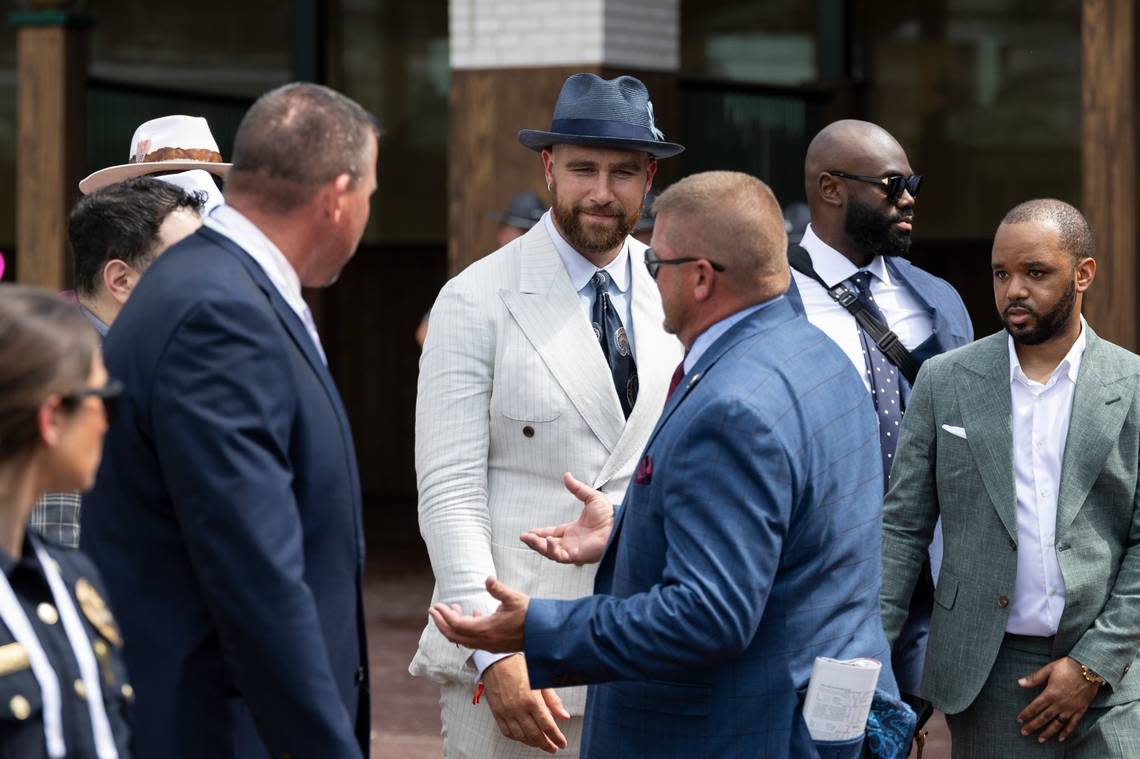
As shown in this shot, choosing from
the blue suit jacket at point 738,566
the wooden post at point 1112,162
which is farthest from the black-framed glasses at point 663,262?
the wooden post at point 1112,162

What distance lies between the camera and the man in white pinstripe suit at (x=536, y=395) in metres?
3.93

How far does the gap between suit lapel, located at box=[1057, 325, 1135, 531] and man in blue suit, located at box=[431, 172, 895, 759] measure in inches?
40.9

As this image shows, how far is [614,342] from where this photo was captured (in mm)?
4133

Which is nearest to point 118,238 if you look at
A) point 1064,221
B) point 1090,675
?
point 1064,221

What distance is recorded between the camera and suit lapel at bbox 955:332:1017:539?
4215 millimetres

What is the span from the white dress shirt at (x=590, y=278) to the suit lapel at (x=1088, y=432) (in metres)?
1.07

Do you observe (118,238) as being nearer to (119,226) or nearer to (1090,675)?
(119,226)

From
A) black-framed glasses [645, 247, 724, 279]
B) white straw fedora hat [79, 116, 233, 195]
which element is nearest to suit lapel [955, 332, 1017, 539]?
black-framed glasses [645, 247, 724, 279]

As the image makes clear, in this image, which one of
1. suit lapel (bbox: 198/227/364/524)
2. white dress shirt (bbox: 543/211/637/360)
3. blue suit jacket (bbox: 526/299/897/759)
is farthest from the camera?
white dress shirt (bbox: 543/211/637/360)

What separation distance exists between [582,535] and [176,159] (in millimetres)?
2022

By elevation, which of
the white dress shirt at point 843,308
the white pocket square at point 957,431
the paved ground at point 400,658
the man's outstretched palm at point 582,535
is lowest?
the paved ground at point 400,658

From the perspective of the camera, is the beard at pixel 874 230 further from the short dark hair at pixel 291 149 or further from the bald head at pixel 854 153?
the short dark hair at pixel 291 149

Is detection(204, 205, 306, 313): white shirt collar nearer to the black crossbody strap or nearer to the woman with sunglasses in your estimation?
the woman with sunglasses

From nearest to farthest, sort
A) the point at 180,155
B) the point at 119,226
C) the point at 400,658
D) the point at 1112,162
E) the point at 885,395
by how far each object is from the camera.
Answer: the point at 119,226 < the point at 885,395 < the point at 180,155 < the point at 1112,162 < the point at 400,658
